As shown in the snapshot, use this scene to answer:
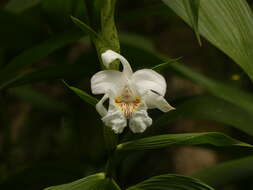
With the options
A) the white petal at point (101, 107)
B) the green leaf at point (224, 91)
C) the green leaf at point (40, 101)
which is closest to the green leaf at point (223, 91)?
the green leaf at point (224, 91)

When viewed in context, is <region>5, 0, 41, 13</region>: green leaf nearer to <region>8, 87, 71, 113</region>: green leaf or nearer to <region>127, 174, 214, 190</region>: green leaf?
<region>8, 87, 71, 113</region>: green leaf

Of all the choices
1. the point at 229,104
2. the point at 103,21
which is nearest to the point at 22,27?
the point at 103,21

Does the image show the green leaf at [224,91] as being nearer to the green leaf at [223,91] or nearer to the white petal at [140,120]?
the green leaf at [223,91]

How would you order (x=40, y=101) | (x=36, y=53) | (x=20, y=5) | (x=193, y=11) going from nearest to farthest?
(x=193, y=11)
(x=36, y=53)
(x=20, y=5)
(x=40, y=101)

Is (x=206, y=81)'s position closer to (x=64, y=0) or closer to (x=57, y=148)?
(x=64, y=0)

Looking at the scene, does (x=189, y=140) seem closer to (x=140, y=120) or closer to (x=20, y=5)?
(x=140, y=120)

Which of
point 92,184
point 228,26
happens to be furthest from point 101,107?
point 228,26
